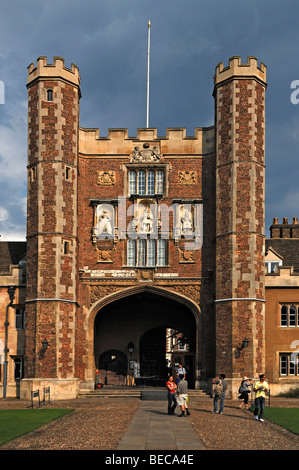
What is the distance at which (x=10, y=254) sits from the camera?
37.3m

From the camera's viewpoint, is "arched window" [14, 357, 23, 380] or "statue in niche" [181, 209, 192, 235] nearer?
"arched window" [14, 357, 23, 380]

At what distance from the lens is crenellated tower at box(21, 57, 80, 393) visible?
30688 millimetres

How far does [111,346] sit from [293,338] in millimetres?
10397

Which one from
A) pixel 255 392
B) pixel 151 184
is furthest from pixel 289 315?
pixel 255 392

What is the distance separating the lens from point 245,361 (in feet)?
99.1

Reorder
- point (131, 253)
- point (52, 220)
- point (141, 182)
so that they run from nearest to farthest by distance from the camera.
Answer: point (52, 220)
point (131, 253)
point (141, 182)

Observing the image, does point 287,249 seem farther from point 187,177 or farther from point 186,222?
point 187,177

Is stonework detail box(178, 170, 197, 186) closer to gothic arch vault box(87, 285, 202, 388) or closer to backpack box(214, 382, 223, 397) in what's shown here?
gothic arch vault box(87, 285, 202, 388)

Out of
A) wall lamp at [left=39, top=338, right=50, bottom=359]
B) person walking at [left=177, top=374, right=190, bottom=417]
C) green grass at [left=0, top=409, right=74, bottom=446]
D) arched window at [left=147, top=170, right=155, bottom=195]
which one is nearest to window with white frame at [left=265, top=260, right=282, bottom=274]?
arched window at [left=147, top=170, right=155, bottom=195]

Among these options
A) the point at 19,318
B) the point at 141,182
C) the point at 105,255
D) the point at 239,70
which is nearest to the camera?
the point at 239,70

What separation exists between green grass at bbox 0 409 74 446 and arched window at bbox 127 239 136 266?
11142 mm

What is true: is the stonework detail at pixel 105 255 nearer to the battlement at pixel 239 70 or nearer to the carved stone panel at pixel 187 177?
the carved stone panel at pixel 187 177

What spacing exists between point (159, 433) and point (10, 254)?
22.2 metres

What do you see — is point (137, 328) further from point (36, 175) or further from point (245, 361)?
point (36, 175)
